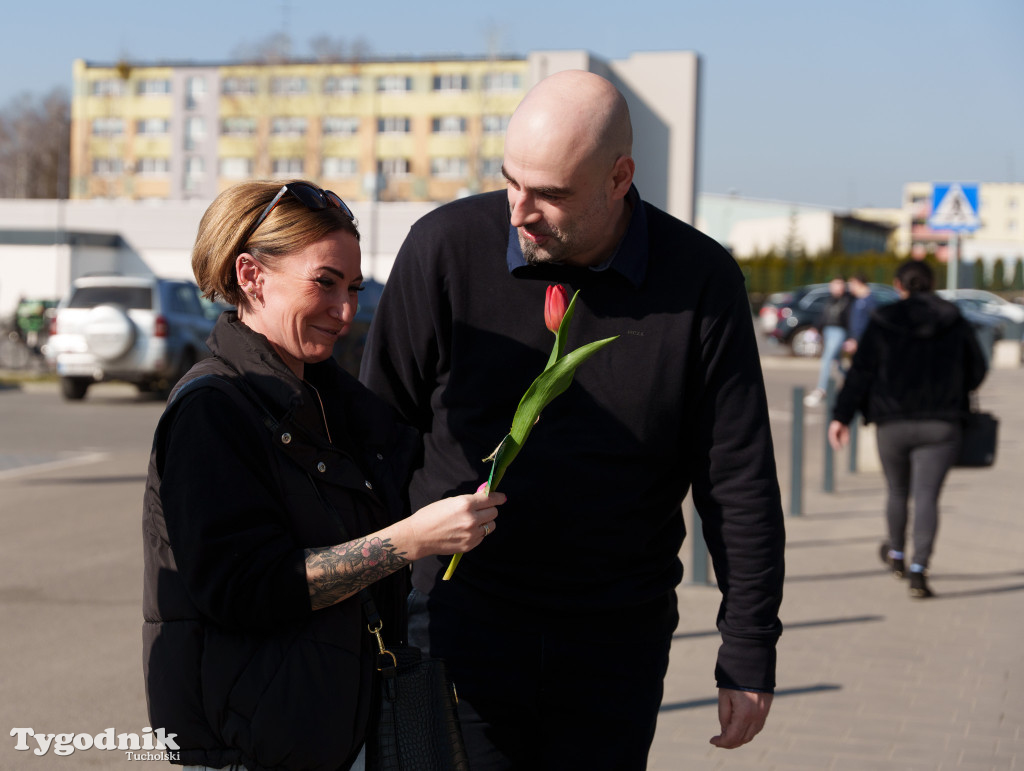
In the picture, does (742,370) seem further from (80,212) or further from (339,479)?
Answer: (80,212)

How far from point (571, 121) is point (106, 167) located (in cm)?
8811

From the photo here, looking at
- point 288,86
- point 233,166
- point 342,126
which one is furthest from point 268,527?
point 233,166

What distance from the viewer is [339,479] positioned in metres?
2.11

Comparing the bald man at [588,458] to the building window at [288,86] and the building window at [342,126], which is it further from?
the building window at [342,126]

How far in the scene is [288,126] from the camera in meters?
81.8

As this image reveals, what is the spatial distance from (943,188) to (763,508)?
13.8 metres

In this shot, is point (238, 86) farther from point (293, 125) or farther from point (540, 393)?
point (540, 393)

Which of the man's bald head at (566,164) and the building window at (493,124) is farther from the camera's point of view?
the building window at (493,124)

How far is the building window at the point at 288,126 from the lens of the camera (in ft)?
265

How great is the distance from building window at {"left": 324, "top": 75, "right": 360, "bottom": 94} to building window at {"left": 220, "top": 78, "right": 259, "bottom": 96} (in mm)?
4722

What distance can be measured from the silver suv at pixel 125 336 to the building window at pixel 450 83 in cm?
6824

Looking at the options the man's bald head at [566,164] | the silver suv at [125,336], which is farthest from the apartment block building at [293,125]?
the man's bald head at [566,164]

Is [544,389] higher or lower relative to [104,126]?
lower

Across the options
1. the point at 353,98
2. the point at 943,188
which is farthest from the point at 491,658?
the point at 353,98
